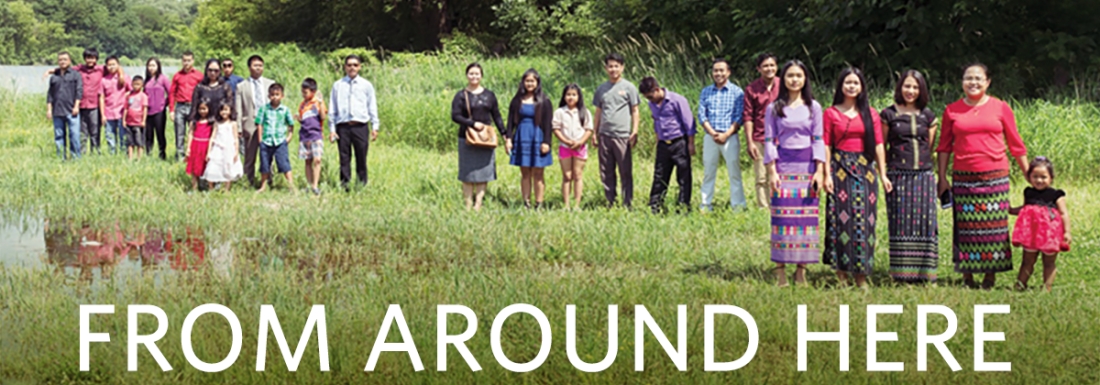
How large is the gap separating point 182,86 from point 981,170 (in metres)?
12.7

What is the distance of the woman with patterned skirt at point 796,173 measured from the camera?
9094mm

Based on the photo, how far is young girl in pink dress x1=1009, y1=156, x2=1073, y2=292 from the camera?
8.80 m

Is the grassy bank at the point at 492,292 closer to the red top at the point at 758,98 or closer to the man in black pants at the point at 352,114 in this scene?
the man in black pants at the point at 352,114

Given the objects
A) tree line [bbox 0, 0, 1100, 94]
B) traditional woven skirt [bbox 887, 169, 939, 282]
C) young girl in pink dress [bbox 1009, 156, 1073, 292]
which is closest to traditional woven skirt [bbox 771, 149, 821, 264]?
traditional woven skirt [bbox 887, 169, 939, 282]

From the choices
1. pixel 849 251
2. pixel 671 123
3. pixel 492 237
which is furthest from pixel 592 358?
pixel 671 123

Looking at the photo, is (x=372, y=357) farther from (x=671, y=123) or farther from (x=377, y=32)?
(x=377, y=32)

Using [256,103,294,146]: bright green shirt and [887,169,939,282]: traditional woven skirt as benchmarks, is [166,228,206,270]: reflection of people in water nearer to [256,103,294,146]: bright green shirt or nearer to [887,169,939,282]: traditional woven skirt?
[256,103,294,146]: bright green shirt

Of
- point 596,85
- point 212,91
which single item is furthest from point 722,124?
point 596,85

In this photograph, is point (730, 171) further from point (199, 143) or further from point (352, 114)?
point (199, 143)

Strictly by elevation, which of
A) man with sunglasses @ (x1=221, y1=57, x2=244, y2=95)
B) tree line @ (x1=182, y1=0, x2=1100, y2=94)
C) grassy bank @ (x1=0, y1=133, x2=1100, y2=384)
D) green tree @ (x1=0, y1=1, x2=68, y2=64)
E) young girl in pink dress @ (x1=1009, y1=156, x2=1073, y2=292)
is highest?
green tree @ (x1=0, y1=1, x2=68, y2=64)

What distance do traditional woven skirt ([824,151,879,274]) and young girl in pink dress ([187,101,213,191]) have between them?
28.2 ft

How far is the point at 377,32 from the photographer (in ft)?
144

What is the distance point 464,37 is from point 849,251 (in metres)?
30.1

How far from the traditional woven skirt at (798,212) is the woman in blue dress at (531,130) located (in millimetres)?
4575
